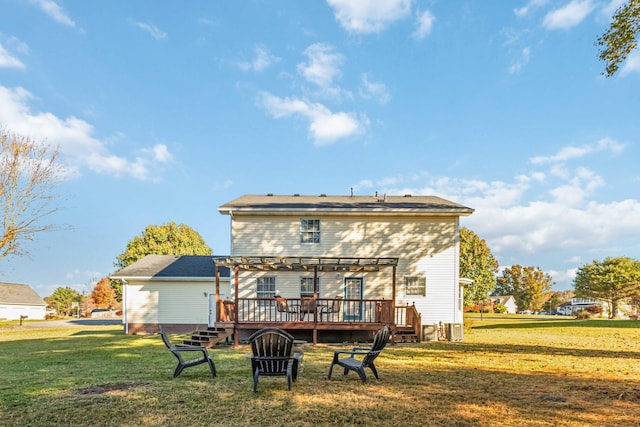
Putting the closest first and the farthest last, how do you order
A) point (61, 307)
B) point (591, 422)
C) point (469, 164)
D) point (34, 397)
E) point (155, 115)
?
point (591, 422) → point (34, 397) → point (469, 164) → point (155, 115) → point (61, 307)

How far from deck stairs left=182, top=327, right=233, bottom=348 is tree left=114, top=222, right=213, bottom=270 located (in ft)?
105

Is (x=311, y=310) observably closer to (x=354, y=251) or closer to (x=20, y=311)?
(x=354, y=251)

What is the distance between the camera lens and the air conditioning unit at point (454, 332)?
53.0 feet

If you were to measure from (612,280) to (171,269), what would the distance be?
1720 inches

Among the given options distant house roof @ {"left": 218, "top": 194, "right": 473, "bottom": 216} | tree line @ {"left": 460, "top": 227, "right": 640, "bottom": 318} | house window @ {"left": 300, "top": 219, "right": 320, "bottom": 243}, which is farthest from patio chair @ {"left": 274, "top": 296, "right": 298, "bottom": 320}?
tree line @ {"left": 460, "top": 227, "right": 640, "bottom": 318}

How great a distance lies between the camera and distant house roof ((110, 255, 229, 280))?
825 inches

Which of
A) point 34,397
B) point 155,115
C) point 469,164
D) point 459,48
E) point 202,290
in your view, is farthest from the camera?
point 155,115

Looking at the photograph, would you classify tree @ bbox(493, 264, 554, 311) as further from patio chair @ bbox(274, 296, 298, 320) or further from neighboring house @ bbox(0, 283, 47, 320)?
neighboring house @ bbox(0, 283, 47, 320)

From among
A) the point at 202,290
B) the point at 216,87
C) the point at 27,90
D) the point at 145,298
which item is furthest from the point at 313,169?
the point at 27,90

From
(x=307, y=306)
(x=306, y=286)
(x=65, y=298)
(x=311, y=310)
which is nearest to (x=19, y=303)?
(x=65, y=298)

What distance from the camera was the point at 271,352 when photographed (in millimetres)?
7074

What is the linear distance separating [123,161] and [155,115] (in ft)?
12.6

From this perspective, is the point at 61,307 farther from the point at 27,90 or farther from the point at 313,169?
the point at 313,169

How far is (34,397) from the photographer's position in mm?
6551
